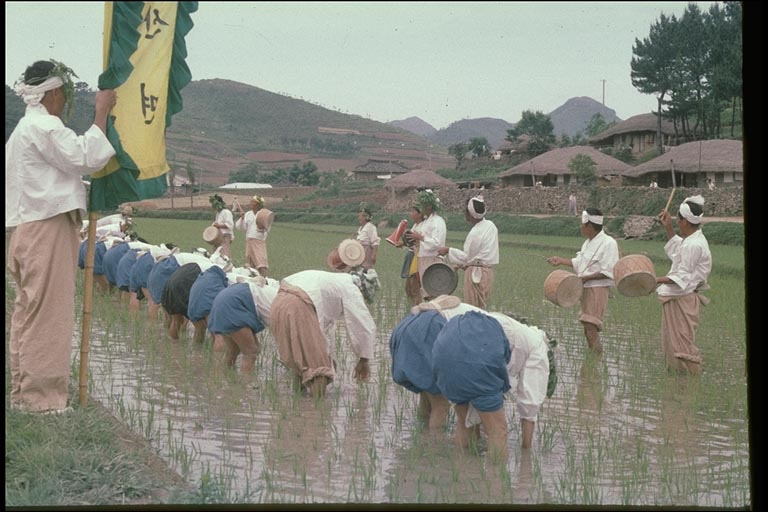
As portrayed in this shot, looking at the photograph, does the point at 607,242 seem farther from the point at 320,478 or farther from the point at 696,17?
the point at 696,17

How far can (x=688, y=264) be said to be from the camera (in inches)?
283

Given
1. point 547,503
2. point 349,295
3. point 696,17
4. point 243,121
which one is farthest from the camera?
point 243,121

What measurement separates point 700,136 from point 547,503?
3346cm

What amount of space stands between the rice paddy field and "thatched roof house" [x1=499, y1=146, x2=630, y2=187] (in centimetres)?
2763

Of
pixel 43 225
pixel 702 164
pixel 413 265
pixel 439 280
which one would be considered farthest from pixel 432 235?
pixel 702 164

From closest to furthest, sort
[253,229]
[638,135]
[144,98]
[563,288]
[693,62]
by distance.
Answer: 1. [144,98]
2. [563,288]
3. [253,229]
4. [693,62]
5. [638,135]

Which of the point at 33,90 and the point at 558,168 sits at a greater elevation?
the point at 558,168

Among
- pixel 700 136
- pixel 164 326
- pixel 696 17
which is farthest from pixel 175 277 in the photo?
pixel 700 136

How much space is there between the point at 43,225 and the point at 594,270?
4907 millimetres

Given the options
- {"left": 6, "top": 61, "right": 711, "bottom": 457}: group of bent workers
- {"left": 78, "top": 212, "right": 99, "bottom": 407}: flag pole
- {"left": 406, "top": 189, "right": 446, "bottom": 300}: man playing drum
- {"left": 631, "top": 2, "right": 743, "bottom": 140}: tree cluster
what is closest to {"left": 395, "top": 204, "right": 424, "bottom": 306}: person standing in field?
{"left": 406, "top": 189, "right": 446, "bottom": 300}: man playing drum

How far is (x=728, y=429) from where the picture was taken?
575 centimetres

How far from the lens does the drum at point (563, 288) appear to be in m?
7.70

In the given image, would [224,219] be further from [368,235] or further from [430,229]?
[430,229]

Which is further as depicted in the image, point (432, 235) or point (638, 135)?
point (638, 135)
